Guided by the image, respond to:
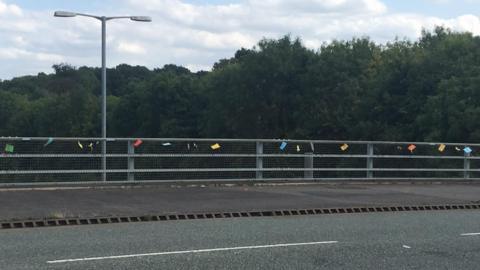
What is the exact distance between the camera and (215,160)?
58.5 feet

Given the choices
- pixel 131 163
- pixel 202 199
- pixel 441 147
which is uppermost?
pixel 441 147

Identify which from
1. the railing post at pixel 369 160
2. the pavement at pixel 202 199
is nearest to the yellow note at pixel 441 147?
the pavement at pixel 202 199

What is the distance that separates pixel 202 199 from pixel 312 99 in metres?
45.7

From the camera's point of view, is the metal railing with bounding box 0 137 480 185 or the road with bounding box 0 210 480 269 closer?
the road with bounding box 0 210 480 269

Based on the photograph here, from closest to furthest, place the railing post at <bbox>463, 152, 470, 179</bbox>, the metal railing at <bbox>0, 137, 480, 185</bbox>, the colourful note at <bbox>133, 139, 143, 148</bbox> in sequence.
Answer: the metal railing at <bbox>0, 137, 480, 185</bbox> < the colourful note at <bbox>133, 139, 143, 148</bbox> < the railing post at <bbox>463, 152, 470, 179</bbox>

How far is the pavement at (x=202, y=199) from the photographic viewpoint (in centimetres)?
1216

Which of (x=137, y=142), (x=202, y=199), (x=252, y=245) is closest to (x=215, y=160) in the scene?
(x=137, y=142)

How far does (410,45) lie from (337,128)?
37.6 feet

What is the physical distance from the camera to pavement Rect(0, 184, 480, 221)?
39.9ft

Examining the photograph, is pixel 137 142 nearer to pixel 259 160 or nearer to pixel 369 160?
pixel 259 160

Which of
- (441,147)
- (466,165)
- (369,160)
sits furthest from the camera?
(466,165)

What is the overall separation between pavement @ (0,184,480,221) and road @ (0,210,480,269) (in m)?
1.13

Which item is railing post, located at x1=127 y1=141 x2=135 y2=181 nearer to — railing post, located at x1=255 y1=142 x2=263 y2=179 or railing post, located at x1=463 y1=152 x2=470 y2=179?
railing post, located at x1=255 y1=142 x2=263 y2=179

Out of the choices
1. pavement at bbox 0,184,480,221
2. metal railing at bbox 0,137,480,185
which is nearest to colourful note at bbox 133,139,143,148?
metal railing at bbox 0,137,480,185
